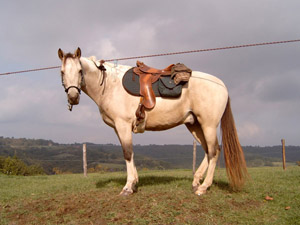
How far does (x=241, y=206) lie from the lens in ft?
15.7

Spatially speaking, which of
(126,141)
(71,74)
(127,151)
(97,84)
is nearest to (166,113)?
(126,141)

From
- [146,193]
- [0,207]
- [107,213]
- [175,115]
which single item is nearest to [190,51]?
[175,115]

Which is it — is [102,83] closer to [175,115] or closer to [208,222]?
[175,115]

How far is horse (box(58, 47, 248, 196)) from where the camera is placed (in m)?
5.37

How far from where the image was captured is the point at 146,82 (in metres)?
5.65

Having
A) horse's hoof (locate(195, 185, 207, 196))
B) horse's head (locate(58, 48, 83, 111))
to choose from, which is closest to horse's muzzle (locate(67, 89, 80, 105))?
horse's head (locate(58, 48, 83, 111))

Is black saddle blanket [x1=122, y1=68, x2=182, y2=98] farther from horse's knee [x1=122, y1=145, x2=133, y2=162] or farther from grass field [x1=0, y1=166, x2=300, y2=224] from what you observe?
grass field [x1=0, y1=166, x2=300, y2=224]

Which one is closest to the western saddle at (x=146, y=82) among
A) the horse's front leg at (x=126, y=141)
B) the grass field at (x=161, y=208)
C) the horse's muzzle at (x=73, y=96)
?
the horse's front leg at (x=126, y=141)

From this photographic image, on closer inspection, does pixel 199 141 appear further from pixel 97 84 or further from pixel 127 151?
pixel 97 84

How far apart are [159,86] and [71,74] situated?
1960 millimetres

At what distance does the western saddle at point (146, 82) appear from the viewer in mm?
5414

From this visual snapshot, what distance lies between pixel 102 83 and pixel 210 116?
8.59ft

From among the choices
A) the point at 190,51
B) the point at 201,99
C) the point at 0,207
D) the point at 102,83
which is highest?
the point at 190,51

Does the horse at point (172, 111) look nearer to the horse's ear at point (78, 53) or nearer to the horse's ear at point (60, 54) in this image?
the horse's ear at point (78, 53)
